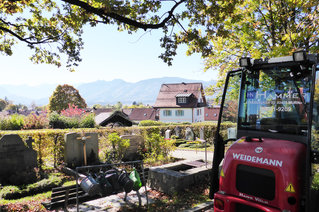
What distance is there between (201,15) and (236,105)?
5.01m

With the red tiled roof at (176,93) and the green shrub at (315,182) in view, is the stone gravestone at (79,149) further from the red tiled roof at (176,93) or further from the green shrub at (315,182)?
the red tiled roof at (176,93)

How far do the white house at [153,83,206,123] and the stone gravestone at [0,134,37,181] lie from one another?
3858 cm

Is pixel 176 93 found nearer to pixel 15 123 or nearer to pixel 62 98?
pixel 62 98

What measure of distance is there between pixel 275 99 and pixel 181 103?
4266 cm

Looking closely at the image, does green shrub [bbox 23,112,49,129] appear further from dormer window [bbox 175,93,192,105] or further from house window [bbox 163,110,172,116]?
house window [bbox 163,110,172,116]

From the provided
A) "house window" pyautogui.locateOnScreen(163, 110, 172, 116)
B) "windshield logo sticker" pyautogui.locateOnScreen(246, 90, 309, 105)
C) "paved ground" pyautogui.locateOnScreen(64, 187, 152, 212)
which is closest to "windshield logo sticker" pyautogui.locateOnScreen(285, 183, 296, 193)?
"windshield logo sticker" pyautogui.locateOnScreen(246, 90, 309, 105)

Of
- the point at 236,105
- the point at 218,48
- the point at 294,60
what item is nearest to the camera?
the point at 294,60

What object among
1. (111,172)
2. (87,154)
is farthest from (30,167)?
(111,172)

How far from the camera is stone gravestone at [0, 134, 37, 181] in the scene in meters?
8.69

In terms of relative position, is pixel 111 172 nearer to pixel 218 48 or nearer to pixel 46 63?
pixel 46 63

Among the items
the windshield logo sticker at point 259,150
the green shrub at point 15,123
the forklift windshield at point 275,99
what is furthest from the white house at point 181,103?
the windshield logo sticker at point 259,150

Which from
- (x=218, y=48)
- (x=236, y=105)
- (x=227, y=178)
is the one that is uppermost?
(x=218, y=48)

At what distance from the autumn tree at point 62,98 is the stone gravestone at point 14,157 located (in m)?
46.8

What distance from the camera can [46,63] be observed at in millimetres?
11227
